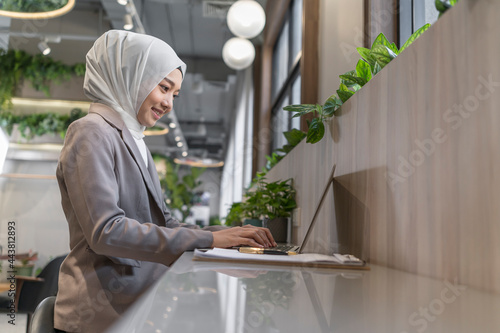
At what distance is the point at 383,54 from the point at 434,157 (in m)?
0.53

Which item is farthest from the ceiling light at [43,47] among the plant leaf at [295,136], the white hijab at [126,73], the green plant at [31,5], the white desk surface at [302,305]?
the white desk surface at [302,305]

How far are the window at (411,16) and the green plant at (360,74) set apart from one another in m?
0.50

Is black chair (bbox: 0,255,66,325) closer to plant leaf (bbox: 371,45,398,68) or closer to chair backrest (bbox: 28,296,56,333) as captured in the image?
chair backrest (bbox: 28,296,56,333)

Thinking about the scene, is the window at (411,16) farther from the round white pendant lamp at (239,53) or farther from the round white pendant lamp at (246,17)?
the round white pendant lamp at (239,53)

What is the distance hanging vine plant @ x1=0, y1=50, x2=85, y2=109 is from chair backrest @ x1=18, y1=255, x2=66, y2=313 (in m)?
4.40

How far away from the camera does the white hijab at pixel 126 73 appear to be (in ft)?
5.77

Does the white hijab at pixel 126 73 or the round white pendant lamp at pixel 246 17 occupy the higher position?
the round white pendant lamp at pixel 246 17

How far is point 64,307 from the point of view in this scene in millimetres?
1363

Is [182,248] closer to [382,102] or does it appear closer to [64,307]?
[64,307]

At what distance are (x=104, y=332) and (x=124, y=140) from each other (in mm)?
621

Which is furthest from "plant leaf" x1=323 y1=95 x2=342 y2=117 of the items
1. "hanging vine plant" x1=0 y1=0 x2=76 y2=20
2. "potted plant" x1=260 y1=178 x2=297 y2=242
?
A: "hanging vine plant" x1=0 y1=0 x2=76 y2=20

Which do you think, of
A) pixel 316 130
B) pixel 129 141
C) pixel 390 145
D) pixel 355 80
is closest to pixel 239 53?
pixel 316 130

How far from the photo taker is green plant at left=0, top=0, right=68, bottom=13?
564 centimetres

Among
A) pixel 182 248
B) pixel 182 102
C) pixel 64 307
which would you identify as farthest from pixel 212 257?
pixel 182 102
